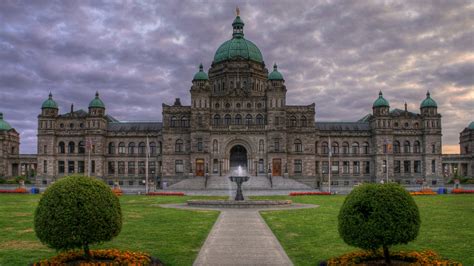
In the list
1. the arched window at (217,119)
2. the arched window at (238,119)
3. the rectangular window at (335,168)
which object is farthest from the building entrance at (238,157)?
the rectangular window at (335,168)

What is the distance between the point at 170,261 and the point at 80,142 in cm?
8464

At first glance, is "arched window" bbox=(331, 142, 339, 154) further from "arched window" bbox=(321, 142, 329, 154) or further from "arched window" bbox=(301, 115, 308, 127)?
"arched window" bbox=(301, 115, 308, 127)

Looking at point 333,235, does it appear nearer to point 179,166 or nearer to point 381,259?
point 381,259

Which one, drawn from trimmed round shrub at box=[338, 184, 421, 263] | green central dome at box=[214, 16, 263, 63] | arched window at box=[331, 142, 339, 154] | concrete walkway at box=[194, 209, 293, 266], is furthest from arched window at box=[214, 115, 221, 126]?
trimmed round shrub at box=[338, 184, 421, 263]

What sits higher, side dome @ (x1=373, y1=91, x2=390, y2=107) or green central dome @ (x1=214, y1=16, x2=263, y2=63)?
green central dome @ (x1=214, y1=16, x2=263, y2=63)

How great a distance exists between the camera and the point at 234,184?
3098 inches

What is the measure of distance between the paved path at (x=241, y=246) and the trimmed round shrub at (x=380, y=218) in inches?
134

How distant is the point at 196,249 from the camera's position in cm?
2003

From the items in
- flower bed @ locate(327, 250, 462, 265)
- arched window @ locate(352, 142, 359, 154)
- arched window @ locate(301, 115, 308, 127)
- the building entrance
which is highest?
arched window @ locate(301, 115, 308, 127)

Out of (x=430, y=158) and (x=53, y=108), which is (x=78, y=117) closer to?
(x=53, y=108)

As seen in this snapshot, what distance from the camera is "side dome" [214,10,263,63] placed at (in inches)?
3942

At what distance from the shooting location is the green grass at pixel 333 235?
62.1 feet

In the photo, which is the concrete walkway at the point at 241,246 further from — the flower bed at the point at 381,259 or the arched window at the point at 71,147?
the arched window at the point at 71,147

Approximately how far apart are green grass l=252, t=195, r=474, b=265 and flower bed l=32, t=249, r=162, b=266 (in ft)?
18.7
